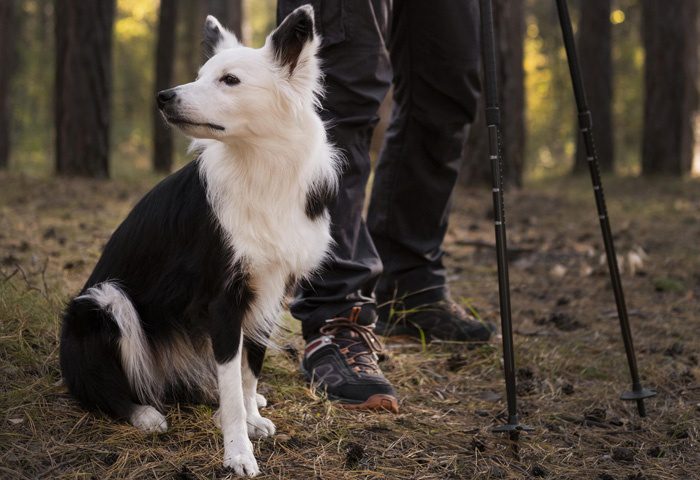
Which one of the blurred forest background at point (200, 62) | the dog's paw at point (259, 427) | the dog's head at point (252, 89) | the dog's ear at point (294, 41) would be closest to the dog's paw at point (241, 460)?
the dog's paw at point (259, 427)

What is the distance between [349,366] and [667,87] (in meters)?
10.2

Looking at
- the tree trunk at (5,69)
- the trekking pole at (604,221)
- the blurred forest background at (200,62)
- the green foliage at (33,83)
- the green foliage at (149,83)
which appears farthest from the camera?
the green foliage at (33,83)

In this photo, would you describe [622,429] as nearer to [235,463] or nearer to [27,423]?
[235,463]

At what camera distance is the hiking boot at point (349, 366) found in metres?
3.05

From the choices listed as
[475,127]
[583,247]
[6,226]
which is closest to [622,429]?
[583,247]

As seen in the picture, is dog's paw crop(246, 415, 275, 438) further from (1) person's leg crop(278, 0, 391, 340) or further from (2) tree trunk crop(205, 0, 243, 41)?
(2) tree trunk crop(205, 0, 243, 41)

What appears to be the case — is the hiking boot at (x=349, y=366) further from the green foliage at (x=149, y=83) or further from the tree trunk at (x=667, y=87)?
the green foliage at (x=149, y=83)

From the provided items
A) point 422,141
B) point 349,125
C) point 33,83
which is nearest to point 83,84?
point 422,141

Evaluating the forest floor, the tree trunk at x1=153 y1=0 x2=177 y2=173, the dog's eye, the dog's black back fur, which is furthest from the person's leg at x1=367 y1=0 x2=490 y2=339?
the tree trunk at x1=153 y1=0 x2=177 y2=173

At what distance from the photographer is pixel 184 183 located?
8.80 ft

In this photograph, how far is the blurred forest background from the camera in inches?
369

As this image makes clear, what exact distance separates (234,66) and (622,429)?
2.02 m

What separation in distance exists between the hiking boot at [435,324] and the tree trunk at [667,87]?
9.03m

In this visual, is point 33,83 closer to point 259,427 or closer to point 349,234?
point 349,234
